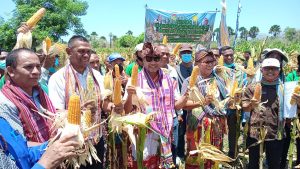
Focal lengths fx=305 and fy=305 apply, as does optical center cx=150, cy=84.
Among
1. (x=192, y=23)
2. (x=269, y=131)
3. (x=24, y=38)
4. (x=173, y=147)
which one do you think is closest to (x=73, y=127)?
(x=24, y=38)

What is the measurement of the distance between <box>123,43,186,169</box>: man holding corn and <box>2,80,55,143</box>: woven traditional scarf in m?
1.17

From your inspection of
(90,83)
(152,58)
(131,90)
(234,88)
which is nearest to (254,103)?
(234,88)

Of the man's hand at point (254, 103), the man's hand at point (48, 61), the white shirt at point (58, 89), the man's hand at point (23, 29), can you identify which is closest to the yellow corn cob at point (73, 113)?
the white shirt at point (58, 89)

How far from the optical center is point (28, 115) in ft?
7.63

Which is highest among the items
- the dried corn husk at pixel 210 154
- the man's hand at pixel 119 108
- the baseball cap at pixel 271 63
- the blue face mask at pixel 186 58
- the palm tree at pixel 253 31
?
the palm tree at pixel 253 31

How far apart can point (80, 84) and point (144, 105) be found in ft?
2.45

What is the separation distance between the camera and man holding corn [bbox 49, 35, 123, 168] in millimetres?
3201

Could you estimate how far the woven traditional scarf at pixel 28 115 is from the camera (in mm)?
2281

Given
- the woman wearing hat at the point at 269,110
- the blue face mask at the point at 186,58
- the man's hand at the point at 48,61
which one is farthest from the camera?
the blue face mask at the point at 186,58

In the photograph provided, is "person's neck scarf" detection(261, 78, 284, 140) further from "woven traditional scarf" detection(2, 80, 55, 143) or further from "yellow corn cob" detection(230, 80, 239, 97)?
"woven traditional scarf" detection(2, 80, 55, 143)

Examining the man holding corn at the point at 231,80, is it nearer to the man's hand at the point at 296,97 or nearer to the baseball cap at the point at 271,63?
the baseball cap at the point at 271,63

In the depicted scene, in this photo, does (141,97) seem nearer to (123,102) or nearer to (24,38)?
(123,102)

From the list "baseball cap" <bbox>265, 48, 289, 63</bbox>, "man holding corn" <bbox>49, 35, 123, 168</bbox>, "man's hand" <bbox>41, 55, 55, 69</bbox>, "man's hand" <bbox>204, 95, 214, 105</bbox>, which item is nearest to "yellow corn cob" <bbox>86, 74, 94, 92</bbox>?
"man holding corn" <bbox>49, 35, 123, 168</bbox>

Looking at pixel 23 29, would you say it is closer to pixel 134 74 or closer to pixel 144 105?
pixel 134 74
